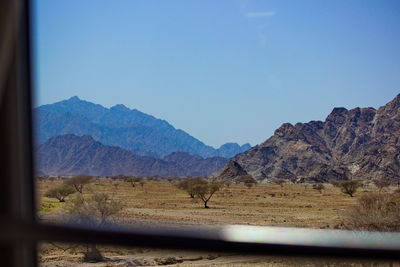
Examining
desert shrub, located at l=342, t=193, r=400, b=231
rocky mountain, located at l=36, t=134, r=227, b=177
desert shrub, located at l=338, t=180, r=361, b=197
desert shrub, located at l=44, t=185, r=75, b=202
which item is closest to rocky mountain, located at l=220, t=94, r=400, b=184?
rocky mountain, located at l=36, t=134, r=227, b=177

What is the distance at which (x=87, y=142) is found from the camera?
172 meters

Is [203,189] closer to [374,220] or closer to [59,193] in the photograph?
[59,193]

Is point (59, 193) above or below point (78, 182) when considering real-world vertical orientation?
below

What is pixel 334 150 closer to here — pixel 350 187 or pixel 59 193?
pixel 350 187

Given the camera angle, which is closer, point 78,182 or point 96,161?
point 78,182

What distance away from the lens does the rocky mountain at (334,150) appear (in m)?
119

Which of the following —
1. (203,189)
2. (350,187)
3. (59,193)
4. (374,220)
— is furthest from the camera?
(350,187)

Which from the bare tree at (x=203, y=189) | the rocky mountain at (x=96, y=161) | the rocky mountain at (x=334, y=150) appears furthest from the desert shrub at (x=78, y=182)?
the rocky mountain at (x=96, y=161)

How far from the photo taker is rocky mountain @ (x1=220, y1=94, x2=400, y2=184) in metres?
119

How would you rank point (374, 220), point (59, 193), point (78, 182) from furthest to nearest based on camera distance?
point (78, 182) → point (59, 193) → point (374, 220)

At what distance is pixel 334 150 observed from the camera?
541 feet

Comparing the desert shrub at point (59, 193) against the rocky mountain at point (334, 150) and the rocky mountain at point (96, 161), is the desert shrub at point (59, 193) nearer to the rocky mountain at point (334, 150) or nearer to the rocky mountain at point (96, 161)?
the rocky mountain at point (334, 150)

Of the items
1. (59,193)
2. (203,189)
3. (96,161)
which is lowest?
(203,189)

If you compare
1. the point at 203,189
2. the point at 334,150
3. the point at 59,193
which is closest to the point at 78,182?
the point at 59,193
